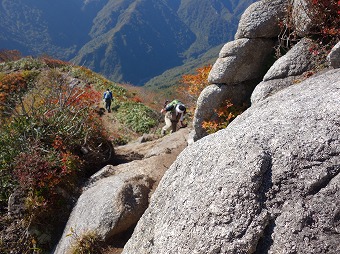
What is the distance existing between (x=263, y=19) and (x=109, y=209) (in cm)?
689

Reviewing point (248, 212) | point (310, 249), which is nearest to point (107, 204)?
point (248, 212)

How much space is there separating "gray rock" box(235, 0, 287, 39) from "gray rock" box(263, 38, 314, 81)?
1.35 meters

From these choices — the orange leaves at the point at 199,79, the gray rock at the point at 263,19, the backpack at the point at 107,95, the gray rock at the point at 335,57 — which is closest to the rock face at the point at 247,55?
the gray rock at the point at 263,19

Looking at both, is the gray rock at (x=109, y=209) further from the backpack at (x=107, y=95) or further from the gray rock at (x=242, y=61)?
the backpack at (x=107, y=95)

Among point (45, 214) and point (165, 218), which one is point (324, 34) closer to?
point (165, 218)

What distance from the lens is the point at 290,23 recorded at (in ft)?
26.1

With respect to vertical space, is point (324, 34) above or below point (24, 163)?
below

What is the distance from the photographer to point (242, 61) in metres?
8.84

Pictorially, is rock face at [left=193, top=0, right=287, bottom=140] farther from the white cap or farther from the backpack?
the backpack

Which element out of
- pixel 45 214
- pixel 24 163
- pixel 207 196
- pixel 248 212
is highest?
pixel 24 163

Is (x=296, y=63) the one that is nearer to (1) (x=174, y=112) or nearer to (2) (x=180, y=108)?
(2) (x=180, y=108)

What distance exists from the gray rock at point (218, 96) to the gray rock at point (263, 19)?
1599 millimetres

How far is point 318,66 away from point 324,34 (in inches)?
34.9

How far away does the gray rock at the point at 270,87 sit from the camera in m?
7.10
